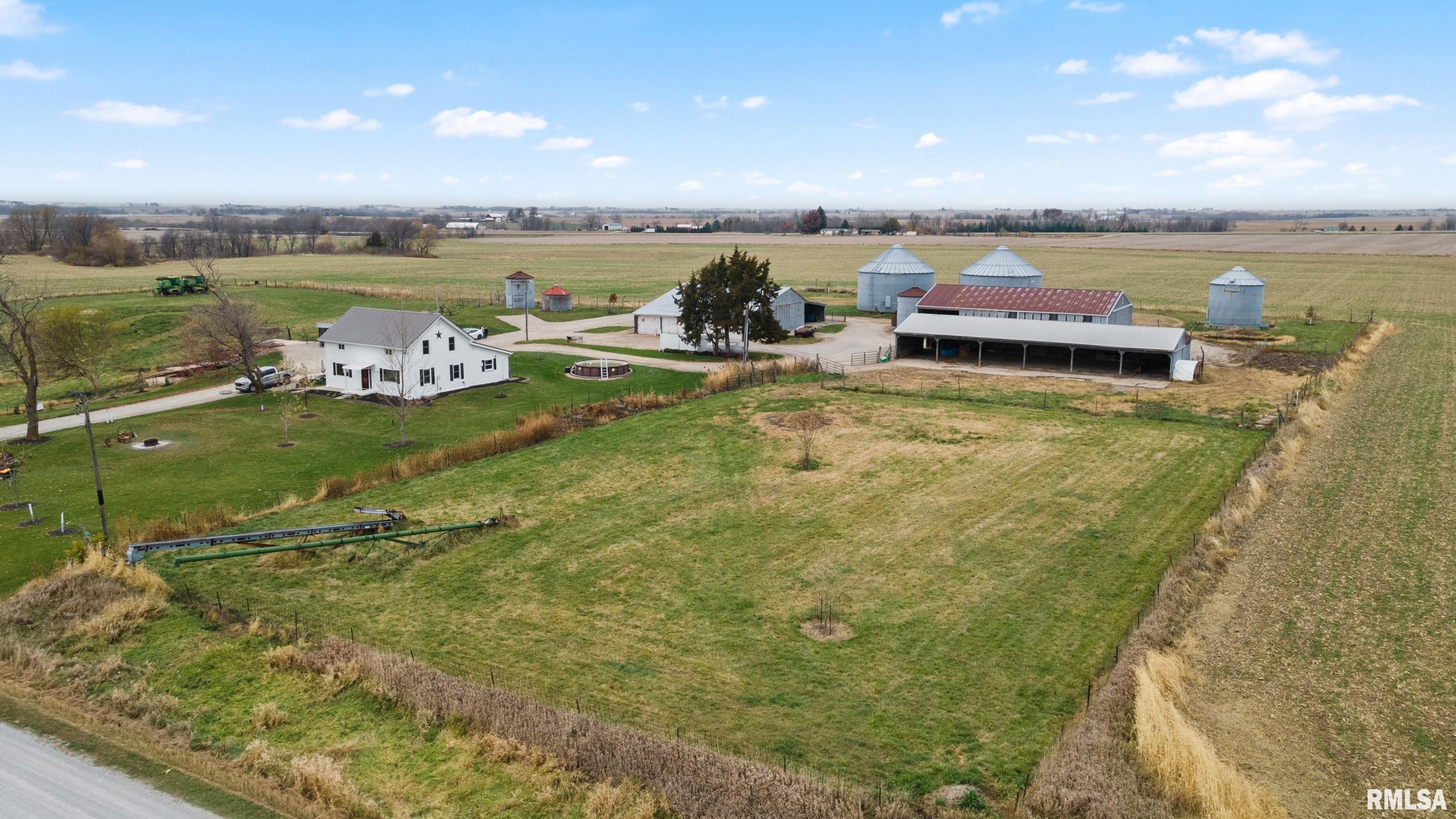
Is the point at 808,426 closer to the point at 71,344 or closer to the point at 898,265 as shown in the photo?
the point at 71,344

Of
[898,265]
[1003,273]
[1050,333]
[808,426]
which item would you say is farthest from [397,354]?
[1003,273]

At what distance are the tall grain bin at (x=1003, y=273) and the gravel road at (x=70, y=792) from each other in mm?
62262

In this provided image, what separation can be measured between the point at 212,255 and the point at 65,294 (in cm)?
5799

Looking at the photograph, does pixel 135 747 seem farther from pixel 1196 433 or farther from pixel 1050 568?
pixel 1196 433

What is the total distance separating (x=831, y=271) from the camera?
11650 centimetres

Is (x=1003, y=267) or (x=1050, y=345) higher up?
(x=1003, y=267)

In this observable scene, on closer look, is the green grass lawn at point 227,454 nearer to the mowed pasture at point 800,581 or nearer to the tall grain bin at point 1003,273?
the mowed pasture at point 800,581

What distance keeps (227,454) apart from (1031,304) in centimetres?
4510

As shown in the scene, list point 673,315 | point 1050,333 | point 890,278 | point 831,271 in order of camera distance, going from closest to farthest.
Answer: point 1050,333, point 673,315, point 890,278, point 831,271

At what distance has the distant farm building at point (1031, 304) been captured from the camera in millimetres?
55781

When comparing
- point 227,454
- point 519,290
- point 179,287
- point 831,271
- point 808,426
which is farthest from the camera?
point 831,271

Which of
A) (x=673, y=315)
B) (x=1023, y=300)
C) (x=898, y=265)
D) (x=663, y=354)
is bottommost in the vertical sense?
(x=663, y=354)

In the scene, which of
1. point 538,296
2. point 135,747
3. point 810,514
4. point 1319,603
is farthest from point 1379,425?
point 538,296

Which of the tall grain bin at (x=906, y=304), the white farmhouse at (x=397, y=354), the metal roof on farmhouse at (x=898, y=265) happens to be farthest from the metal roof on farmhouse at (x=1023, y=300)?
the white farmhouse at (x=397, y=354)
